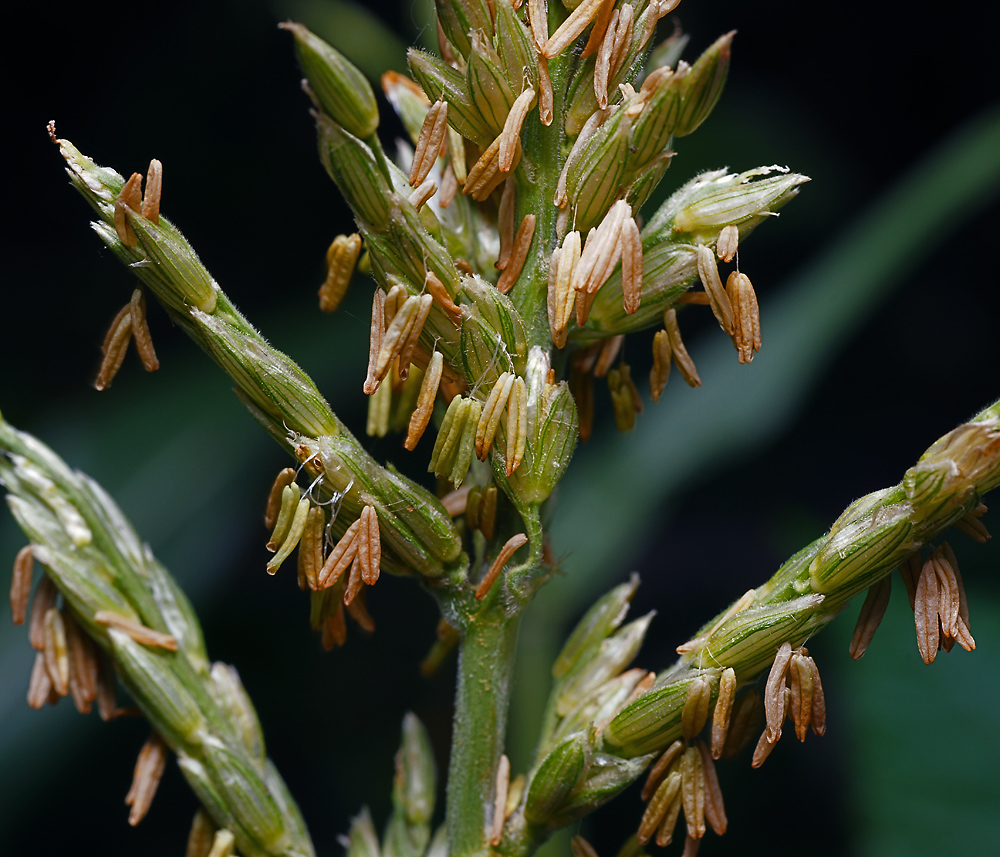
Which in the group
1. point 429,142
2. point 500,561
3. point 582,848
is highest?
point 429,142

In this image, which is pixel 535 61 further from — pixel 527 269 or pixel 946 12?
pixel 946 12

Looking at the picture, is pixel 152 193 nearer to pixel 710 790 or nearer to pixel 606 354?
pixel 606 354

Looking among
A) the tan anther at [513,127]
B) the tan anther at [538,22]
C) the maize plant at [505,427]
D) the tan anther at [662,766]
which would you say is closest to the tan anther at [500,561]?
the maize plant at [505,427]

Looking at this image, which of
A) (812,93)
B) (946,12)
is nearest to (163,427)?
(812,93)

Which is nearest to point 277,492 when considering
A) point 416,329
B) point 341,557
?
point 341,557

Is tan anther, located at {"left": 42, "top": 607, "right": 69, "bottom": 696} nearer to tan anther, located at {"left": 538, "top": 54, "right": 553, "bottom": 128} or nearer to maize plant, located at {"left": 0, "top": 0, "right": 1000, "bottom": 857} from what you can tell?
maize plant, located at {"left": 0, "top": 0, "right": 1000, "bottom": 857}

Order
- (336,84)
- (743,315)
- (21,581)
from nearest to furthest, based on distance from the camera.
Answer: (336,84)
(743,315)
(21,581)

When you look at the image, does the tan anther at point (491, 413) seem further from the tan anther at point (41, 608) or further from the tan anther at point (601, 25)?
the tan anther at point (41, 608)
